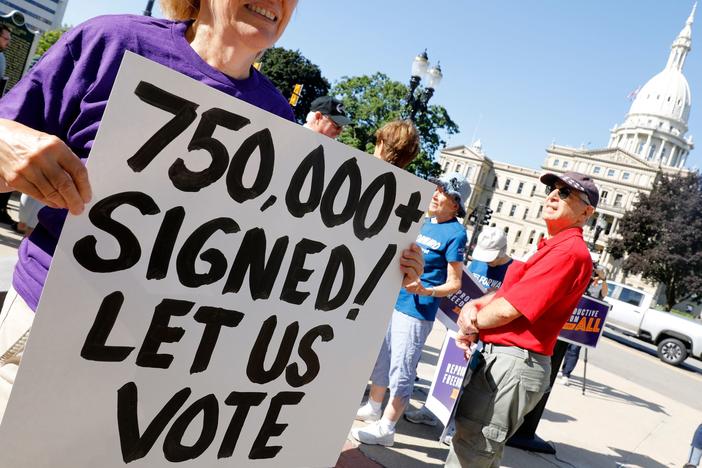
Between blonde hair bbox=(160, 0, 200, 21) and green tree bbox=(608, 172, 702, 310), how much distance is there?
144ft

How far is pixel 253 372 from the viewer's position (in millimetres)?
1282

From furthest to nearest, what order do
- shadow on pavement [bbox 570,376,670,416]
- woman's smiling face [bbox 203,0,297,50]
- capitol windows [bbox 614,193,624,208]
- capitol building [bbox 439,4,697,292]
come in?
capitol windows [bbox 614,193,624,208]
capitol building [bbox 439,4,697,292]
shadow on pavement [bbox 570,376,670,416]
woman's smiling face [bbox 203,0,297,50]

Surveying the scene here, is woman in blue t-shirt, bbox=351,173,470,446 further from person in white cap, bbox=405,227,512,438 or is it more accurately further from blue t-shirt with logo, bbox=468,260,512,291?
blue t-shirt with logo, bbox=468,260,512,291

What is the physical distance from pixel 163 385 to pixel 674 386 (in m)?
12.2

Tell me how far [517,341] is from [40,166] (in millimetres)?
2022

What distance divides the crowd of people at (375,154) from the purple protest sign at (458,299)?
33 cm

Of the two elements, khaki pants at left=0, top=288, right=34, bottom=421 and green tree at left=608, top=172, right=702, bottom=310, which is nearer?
khaki pants at left=0, top=288, right=34, bottom=421

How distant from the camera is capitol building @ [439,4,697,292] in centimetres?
7381

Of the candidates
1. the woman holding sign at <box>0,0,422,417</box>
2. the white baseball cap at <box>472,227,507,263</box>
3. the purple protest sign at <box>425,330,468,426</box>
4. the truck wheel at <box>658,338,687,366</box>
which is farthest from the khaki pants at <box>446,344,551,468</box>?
the truck wheel at <box>658,338,687,366</box>

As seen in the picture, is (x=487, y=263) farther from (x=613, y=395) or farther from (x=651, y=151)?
(x=651, y=151)

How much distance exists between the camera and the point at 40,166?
897mm

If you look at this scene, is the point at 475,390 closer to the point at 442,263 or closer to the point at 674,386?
the point at 442,263

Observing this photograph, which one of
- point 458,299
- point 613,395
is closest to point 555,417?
point 613,395

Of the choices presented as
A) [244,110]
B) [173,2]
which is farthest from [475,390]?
[173,2]
